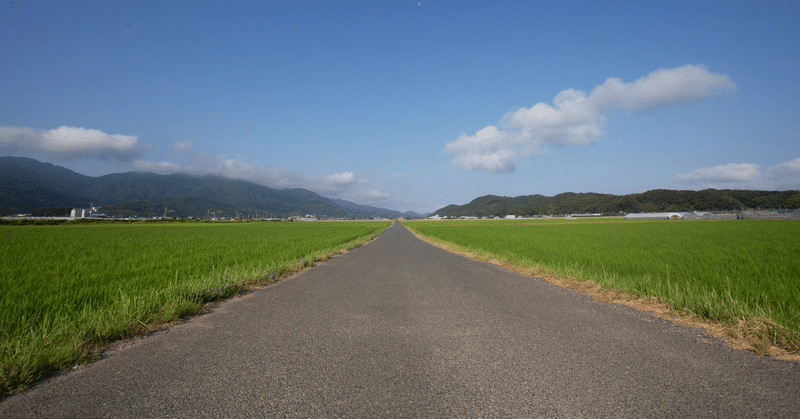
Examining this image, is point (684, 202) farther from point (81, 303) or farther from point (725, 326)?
point (81, 303)

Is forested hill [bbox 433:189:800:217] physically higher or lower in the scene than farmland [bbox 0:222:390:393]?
higher

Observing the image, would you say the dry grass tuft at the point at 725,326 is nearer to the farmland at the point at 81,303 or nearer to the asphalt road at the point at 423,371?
the asphalt road at the point at 423,371

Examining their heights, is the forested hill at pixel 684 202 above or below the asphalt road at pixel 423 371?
above

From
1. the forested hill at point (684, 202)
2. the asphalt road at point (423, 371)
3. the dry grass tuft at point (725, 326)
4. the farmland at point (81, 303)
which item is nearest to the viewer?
the asphalt road at point (423, 371)

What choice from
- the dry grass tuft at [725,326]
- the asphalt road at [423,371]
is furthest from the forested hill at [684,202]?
the asphalt road at [423,371]

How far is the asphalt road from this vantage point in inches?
97.3

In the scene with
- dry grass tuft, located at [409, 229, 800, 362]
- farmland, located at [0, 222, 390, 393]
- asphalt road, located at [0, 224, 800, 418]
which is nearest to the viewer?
asphalt road, located at [0, 224, 800, 418]

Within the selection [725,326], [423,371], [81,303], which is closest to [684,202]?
[725,326]

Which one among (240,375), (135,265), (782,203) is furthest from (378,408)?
(782,203)

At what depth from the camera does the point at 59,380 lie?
2.95 meters

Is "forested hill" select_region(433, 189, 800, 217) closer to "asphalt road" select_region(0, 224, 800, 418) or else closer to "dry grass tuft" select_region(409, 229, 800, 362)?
"dry grass tuft" select_region(409, 229, 800, 362)

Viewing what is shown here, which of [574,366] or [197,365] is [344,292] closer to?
[197,365]

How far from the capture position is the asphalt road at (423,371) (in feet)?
8.11

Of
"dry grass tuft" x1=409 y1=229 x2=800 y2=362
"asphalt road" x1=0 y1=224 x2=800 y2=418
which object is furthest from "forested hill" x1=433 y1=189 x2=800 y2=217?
"asphalt road" x1=0 y1=224 x2=800 y2=418
